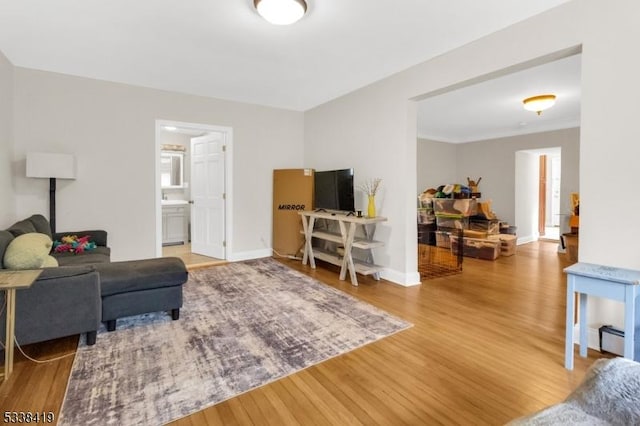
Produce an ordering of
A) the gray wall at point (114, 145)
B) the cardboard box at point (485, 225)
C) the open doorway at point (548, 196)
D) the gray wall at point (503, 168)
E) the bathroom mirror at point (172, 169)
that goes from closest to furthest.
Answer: the gray wall at point (114, 145), the cardboard box at point (485, 225), the gray wall at point (503, 168), the bathroom mirror at point (172, 169), the open doorway at point (548, 196)

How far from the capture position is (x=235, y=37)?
2938 millimetres

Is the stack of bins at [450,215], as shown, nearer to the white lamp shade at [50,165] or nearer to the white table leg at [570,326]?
the white table leg at [570,326]

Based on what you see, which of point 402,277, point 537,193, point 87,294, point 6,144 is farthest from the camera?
point 537,193

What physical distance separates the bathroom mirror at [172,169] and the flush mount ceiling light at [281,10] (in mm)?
4991

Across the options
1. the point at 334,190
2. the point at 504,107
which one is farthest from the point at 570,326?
the point at 504,107

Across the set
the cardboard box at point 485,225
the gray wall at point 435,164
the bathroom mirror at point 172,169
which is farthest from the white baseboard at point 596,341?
the bathroom mirror at point 172,169

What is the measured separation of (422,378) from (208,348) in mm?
1489

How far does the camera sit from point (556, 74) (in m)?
3.67

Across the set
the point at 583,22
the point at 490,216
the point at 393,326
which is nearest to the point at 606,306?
the point at 393,326

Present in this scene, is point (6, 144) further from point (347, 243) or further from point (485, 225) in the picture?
point (485, 225)

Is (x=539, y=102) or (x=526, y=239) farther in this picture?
(x=526, y=239)

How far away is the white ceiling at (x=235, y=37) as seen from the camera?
2445mm

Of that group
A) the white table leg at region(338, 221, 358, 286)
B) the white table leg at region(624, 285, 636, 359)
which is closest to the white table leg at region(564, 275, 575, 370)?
the white table leg at region(624, 285, 636, 359)

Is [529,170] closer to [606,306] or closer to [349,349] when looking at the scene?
[606,306]
